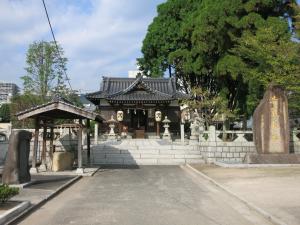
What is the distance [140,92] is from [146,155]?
1350 centimetres

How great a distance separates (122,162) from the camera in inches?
976

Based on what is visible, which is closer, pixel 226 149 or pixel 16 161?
pixel 16 161

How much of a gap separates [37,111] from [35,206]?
9.14 metres

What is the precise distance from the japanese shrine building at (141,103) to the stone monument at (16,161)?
22.7 metres

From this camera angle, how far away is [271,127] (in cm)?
2111

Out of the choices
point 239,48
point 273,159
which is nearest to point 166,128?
point 239,48

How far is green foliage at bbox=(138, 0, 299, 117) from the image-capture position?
878 inches

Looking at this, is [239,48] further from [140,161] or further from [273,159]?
[140,161]

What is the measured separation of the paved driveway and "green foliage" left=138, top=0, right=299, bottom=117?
34.0 ft

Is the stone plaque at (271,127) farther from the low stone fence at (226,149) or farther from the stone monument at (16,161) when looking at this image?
the stone monument at (16,161)

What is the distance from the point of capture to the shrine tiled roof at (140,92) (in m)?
36.4

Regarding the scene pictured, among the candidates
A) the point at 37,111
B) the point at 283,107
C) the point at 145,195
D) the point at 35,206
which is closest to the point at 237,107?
the point at 283,107

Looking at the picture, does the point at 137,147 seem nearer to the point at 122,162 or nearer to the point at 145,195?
the point at 122,162

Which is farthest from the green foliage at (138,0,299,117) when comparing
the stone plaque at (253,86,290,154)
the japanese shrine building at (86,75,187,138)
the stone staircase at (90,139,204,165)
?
the stone staircase at (90,139,204,165)
